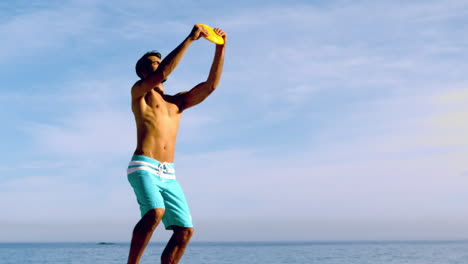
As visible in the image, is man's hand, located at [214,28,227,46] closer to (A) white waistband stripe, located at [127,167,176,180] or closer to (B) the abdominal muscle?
(B) the abdominal muscle

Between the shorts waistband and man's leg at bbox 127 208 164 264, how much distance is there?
15.0 inches

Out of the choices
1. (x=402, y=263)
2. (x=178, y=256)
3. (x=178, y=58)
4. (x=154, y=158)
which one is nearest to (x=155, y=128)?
(x=154, y=158)

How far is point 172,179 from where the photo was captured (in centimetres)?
630

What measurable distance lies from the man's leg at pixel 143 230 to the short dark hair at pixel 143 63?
1.40 metres

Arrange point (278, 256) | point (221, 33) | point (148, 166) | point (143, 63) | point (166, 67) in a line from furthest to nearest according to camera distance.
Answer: point (278, 256), point (221, 33), point (143, 63), point (148, 166), point (166, 67)

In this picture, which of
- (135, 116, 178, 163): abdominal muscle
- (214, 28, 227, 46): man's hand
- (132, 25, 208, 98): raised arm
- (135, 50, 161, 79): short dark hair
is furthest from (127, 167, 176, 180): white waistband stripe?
(214, 28, 227, 46): man's hand

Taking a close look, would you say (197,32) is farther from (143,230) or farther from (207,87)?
(143,230)

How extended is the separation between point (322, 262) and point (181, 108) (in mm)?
54523

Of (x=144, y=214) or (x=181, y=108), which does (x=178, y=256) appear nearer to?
(x=144, y=214)

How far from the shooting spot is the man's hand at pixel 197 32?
6062 millimetres

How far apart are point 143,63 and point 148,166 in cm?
105

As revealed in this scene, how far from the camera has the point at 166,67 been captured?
5.89 m

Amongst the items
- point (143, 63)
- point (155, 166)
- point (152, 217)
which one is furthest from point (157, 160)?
point (143, 63)

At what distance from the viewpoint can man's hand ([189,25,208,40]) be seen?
239 inches
